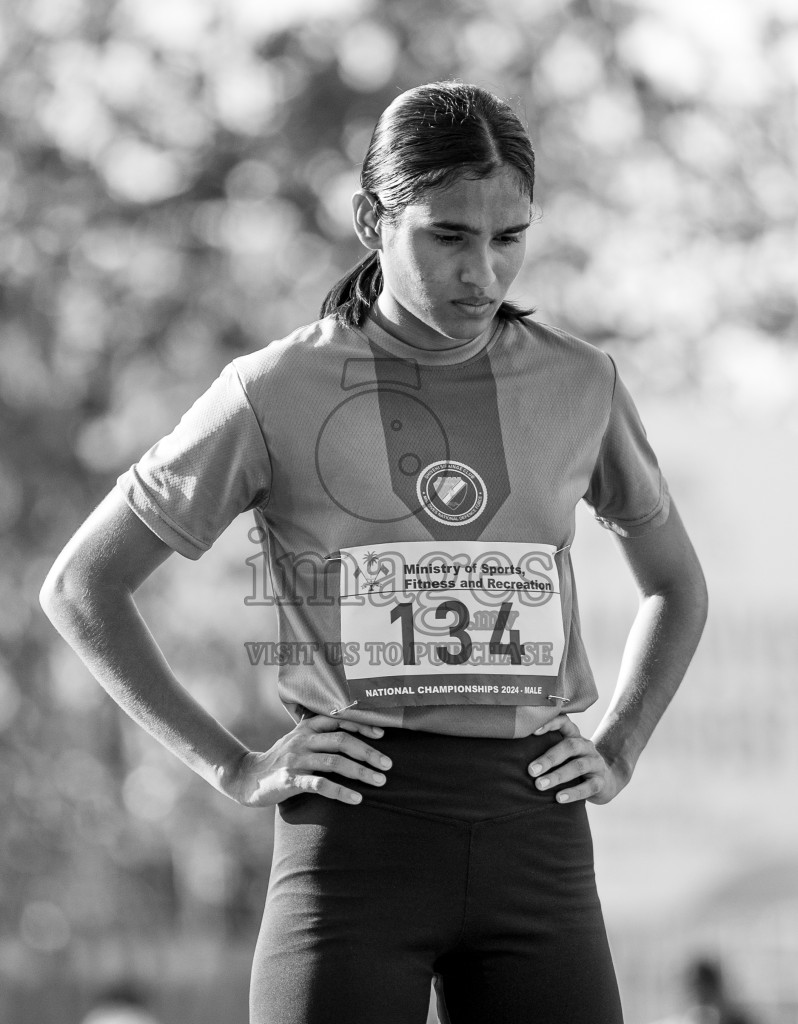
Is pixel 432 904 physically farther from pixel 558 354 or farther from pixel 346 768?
pixel 558 354

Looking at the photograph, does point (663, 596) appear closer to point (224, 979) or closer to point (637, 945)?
point (637, 945)

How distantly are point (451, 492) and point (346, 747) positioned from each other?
0.32 m

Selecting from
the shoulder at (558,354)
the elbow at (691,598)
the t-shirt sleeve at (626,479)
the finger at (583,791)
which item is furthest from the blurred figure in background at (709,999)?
the shoulder at (558,354)

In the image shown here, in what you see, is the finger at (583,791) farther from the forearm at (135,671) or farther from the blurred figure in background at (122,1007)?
the blurred figure in background at (122,1007)

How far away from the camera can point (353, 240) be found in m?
9.02

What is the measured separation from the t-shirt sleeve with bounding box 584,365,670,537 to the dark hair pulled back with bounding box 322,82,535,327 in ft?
1.05

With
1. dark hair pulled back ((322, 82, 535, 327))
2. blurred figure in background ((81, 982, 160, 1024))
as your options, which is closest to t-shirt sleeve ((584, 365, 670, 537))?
dark hair pulled back ((322, 82, 535, 327))

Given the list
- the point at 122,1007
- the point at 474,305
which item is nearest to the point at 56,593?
the point at 474,305

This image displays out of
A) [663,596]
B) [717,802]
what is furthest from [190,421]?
[717,802]

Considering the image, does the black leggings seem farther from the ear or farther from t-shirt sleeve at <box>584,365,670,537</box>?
the ear

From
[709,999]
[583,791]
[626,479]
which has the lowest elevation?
[709,999]

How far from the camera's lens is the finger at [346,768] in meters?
1.72

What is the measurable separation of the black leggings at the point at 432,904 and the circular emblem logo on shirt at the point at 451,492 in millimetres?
255

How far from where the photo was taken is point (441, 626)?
5.81ft
